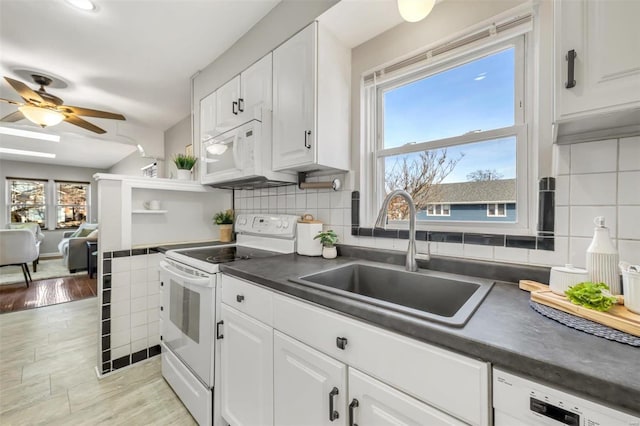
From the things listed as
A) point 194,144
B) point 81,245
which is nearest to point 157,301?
point 194,144

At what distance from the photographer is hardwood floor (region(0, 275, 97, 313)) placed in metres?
3.28

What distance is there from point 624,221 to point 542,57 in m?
0.71

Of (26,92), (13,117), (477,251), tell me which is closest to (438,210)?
(477,251)

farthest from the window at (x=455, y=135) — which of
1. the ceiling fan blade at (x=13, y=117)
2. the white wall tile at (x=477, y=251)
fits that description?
the ceiling fan blade at (x=13, y=117)

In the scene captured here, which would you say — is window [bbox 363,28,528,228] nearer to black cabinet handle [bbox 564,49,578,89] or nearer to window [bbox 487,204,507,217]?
window [bbox 487,204,507,217]

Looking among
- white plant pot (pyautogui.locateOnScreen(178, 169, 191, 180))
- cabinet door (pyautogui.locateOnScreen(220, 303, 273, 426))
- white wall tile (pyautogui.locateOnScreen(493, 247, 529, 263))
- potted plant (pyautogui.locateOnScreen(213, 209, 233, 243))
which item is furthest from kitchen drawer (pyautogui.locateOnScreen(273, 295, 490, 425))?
white plant pot (pyautogui.locateOnScreen(178, 169, 191, 180))

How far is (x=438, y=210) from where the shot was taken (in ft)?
4.81

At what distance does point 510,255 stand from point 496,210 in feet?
0.79

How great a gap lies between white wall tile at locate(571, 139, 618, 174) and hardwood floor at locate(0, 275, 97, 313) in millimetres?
5072

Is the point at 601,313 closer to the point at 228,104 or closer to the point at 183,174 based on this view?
the point at 228,104

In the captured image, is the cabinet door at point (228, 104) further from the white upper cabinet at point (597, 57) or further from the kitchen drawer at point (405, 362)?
the white upper cabinet at point (597, 57)

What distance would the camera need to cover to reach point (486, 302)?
2.87 ft

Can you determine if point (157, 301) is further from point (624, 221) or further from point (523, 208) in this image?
point (624, 221)

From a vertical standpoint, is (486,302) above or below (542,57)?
below
